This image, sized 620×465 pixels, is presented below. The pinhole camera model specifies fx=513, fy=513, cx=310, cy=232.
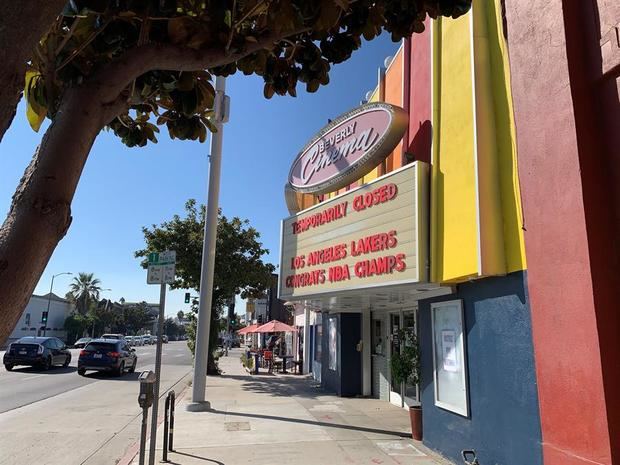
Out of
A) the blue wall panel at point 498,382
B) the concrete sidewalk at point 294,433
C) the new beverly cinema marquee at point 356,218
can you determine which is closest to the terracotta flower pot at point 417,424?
the concrete sidewalk at point 294,433

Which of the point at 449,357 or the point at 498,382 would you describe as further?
the point at 449,357

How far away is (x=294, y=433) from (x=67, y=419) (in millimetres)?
5223

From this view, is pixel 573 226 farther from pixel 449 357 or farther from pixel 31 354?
pixel 31 354

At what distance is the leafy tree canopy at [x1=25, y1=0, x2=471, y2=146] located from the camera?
3.06 m

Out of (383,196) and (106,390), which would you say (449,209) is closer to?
(383,196)

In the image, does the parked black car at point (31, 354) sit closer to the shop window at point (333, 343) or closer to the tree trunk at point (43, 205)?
the shop window at point (333, 343)

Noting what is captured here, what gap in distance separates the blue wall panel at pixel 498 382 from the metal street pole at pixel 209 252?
664 centimetres

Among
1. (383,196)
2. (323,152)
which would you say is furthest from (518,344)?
(323,152)

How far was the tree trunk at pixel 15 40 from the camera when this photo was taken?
2008 mm

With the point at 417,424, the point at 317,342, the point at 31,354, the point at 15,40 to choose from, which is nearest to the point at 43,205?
the point at 15,40

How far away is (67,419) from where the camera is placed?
1103cm

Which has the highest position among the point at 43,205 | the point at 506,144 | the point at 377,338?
the point at 506,144

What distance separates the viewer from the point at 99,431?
9906mm

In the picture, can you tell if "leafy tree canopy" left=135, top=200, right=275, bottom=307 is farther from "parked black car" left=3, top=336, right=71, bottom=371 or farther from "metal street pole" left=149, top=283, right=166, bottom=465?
"metal street pole" left=149, top=283, right=166, bottom=465
